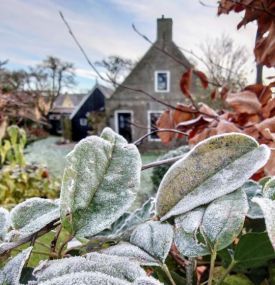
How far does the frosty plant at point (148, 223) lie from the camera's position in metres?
0.21

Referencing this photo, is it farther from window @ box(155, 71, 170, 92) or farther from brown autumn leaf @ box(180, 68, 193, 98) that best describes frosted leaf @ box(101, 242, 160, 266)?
window @ box(155, 71, 170, 92)

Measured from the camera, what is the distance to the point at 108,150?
25 centimetres

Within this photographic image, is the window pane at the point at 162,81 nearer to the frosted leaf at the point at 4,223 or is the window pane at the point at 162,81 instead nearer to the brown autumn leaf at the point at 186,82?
the brown autumn leaf at the point at 186,82

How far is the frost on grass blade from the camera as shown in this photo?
0.20 m

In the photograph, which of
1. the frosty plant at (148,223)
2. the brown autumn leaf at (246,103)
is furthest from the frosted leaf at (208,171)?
the brown autumn leaf at (246,103)

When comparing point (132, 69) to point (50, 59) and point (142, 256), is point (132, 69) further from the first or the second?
point (142, 256)

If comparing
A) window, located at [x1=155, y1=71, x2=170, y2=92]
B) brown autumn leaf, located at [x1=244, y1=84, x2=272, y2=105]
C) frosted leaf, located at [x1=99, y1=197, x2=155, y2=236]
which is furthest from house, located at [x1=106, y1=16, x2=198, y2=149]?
frosted leaf, located at [x1=99, y1=197, x2=155, y2=236]

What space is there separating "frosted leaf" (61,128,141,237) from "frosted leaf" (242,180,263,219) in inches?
3.3

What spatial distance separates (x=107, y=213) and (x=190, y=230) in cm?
5

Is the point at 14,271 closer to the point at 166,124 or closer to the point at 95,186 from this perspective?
the point at 95,186

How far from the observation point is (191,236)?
0.69ft

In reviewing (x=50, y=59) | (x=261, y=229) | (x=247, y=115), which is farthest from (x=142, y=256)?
(x=50, y=59)

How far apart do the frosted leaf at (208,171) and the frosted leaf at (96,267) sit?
47 millimetres

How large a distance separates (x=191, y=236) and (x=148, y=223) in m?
0.04
